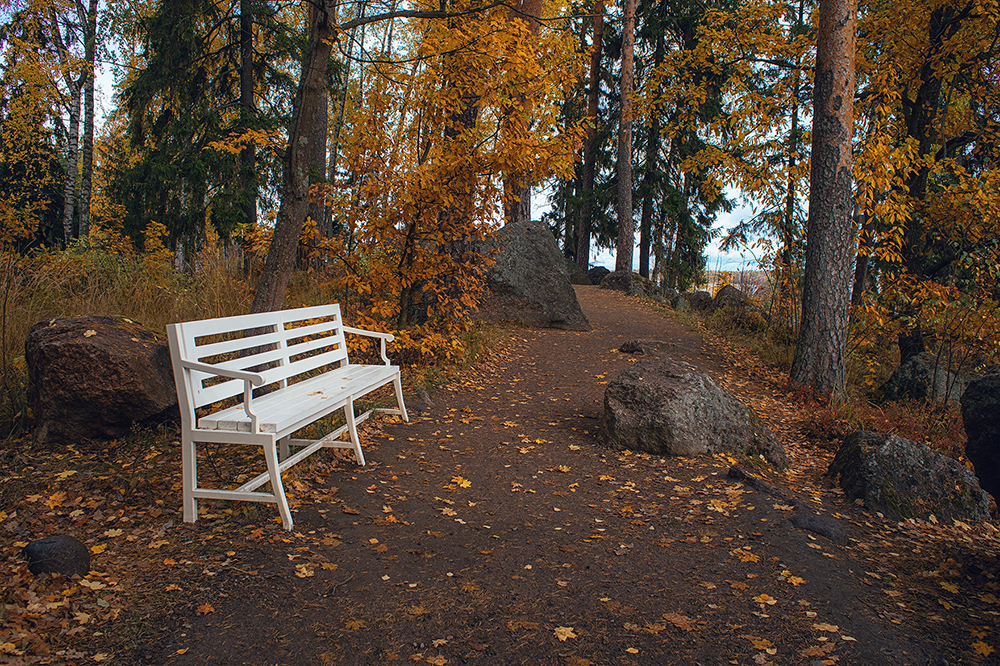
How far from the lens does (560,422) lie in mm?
5855

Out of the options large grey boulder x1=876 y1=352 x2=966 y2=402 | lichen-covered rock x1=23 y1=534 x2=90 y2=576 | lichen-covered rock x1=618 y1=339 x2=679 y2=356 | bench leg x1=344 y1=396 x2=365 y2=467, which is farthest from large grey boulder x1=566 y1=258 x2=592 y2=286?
lichen-covered rock x1=23 y1=534 x2=90 y2=576

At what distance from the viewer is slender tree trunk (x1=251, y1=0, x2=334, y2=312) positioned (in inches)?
198

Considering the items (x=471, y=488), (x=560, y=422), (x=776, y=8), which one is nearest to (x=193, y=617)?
(x=471, y=488)

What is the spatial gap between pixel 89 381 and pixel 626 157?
48.1 feet

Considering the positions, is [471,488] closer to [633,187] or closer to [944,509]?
[944,509]

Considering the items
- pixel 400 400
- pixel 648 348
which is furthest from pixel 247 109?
pixel 648 348

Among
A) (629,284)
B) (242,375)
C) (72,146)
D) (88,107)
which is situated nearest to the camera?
(242,375)

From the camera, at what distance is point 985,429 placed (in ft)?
11.2

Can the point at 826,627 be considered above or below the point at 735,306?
below

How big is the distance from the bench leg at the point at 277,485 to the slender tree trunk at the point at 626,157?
1474cm

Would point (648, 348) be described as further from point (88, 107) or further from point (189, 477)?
point (88, 107)

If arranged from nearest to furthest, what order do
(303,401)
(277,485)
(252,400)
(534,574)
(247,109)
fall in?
(534,574) < (277,485) < (252,400) < (303,401) < (247,109)

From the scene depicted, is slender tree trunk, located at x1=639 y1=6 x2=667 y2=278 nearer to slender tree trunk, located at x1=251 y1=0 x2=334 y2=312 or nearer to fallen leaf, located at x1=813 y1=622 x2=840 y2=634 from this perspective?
slender tree trunk, located at x1=251 y1=0 x2=334 y2=312

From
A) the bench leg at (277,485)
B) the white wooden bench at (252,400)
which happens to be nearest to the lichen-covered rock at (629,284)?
the white wooden bench at (252,400)
